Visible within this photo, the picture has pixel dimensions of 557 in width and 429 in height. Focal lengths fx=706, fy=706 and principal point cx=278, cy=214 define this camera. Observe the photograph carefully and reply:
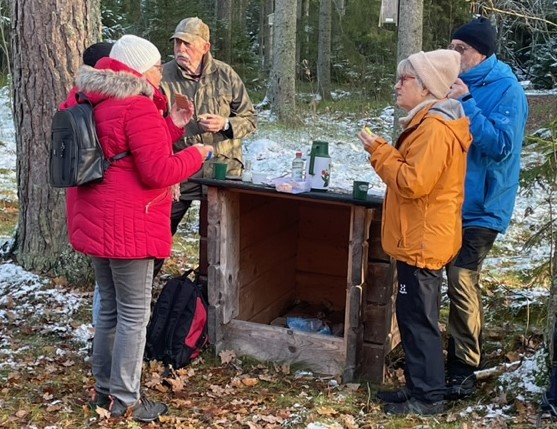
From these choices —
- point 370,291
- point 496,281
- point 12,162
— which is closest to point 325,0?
point 12,162

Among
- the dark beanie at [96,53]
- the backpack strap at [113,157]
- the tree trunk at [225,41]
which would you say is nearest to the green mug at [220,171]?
the dark beanie at [96,53]

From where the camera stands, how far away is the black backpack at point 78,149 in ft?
10.8

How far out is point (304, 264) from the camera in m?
5.68

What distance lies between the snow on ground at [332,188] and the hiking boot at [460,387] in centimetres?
19

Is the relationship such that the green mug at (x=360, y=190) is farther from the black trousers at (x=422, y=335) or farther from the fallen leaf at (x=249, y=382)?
the fallen leaf at (x=249, y=382)

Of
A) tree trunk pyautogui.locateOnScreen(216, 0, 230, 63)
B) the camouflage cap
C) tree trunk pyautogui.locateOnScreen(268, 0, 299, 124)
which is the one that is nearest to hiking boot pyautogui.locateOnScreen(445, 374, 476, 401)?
the camouflage cap

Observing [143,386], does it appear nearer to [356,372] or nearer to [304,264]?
[356,372]

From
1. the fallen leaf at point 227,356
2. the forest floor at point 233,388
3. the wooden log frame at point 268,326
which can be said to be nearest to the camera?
the forest floor at point 233,388

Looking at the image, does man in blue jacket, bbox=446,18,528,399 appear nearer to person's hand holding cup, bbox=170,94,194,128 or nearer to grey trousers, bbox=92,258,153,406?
person's hand holding cup, bbox=170,94,194,128

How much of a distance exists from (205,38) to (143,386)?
2.25 m

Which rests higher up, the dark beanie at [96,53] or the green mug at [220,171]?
the dark beanie at [96,53]

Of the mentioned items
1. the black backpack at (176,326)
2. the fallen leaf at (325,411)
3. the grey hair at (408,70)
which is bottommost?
the fallen leaf at (325,411)

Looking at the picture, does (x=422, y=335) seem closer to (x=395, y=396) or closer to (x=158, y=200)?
(x=395, y=396)

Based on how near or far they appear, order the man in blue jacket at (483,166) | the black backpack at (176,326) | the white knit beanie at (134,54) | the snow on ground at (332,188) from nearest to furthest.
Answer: the white knit beanie at (134,54), the man in blue jacket at (483,166), the black backpack at (176,326), the snow on ground at (332,188)
